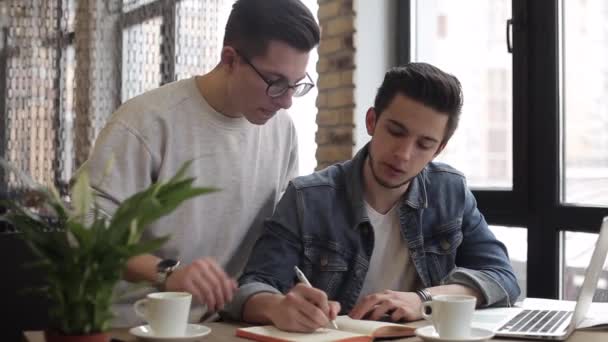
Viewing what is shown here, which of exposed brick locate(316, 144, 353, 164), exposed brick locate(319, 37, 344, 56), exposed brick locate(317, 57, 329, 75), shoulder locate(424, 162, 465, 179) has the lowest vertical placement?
shoulder locate(424, 162, 465, 179)

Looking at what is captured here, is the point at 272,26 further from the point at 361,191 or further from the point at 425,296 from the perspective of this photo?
the point at 425,296

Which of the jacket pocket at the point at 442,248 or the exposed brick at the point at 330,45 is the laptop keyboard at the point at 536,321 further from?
the exposed brick at the point at 330,45

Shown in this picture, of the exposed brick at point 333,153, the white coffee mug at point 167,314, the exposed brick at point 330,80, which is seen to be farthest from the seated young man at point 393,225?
the exposed brick at point 330,80

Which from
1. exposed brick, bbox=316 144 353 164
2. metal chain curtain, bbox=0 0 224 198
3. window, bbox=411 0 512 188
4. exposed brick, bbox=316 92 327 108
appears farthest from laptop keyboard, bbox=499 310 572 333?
metal chain curtain, bbox=0 0 224 198

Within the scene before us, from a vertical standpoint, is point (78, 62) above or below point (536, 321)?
above

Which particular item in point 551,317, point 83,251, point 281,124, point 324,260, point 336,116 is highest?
point 336,116

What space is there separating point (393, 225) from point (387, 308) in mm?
366

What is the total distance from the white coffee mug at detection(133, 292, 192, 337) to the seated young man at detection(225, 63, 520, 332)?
0.45 m

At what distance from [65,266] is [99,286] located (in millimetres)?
53

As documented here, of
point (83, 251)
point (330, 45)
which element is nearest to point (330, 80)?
point (330, 45)

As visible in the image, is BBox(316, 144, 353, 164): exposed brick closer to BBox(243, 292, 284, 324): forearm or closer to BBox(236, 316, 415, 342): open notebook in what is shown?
BBox(243, 292, 284, 324): forearm

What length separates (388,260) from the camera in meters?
1.92

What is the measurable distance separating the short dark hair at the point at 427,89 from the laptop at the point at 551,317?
47cm

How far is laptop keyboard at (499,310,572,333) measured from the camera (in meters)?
1.53
